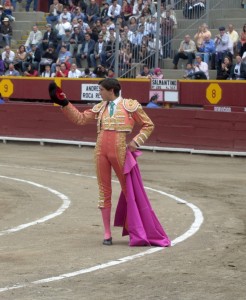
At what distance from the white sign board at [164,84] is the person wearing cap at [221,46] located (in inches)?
46.6

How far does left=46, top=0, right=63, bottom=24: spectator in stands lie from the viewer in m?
29.2

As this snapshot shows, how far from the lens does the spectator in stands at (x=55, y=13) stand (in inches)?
1148

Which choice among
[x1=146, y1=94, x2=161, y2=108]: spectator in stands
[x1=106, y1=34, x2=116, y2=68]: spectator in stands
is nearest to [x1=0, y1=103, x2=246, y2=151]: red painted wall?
[x1=146, y1=94, x2=161, y2=108]: spectator in stands

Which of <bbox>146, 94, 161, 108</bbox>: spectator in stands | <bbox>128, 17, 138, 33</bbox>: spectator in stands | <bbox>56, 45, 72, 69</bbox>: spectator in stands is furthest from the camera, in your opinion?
<bbox>56, 45, 72, 69</bbox>: spectator in stands

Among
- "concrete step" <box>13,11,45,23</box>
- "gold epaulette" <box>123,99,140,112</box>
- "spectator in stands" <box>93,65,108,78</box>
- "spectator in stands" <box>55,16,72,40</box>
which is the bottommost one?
"spectator in stands" <box>93,65,108,78</box>

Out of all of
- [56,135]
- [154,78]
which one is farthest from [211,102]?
[56,135]

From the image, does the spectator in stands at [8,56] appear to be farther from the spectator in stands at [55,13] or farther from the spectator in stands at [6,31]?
the spectator in stands at [55,13]

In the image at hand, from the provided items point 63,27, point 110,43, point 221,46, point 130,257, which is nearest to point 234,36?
point 221,46

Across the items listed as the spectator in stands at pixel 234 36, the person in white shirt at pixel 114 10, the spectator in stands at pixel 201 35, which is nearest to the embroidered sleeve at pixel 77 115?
the spectator in stands at pixel 234 36

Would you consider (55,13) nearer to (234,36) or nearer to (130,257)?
(234,36)

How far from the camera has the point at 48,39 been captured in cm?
2772

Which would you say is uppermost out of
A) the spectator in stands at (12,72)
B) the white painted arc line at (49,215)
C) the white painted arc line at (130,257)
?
the spectator in stands at (12,72)

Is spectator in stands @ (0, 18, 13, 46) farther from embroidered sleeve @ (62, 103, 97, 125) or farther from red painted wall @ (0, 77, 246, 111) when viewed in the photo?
embroidered sleeve @ (62, 103, 97, 125)

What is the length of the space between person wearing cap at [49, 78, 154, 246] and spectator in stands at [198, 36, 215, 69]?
14.7 metres
